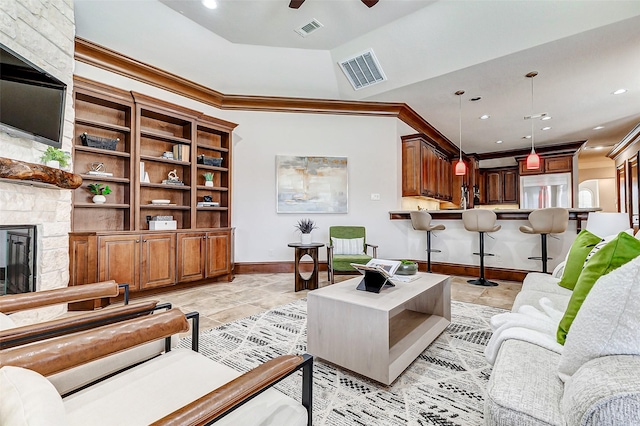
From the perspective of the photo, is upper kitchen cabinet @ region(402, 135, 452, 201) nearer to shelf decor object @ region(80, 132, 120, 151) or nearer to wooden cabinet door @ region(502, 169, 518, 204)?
wooden cabinet door @ region(502, 169, 518, 204)

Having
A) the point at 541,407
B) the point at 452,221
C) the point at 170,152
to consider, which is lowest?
the point at 541,407

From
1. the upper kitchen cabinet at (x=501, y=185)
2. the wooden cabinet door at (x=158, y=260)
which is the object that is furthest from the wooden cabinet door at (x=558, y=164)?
the wooden cabinet door at (x=158, y=260)

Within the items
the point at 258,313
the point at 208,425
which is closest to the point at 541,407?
the point at 208,425

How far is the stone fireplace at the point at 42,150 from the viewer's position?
233 centimetres

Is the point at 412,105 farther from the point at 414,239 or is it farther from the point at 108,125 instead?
the point at 108,125

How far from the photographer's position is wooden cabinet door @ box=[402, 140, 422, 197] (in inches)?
214

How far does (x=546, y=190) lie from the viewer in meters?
7.44

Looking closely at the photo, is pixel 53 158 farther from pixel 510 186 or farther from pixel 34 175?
pixel 510 186

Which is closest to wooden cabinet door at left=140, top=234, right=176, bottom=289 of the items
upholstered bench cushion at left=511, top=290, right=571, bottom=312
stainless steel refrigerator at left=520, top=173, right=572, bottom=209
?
upholstered bench cushion at left=511, top=290, right=571, bottom=312

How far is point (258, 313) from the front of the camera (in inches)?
119

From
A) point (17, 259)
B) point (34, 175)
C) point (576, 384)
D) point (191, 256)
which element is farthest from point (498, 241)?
point (17, 259)

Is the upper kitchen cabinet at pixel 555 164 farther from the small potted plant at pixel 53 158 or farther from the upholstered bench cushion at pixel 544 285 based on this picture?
the small potted plant at pixel 53 158

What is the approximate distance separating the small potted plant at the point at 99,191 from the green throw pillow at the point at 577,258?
4566 millimetres

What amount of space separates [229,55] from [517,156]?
7615 millimetres
